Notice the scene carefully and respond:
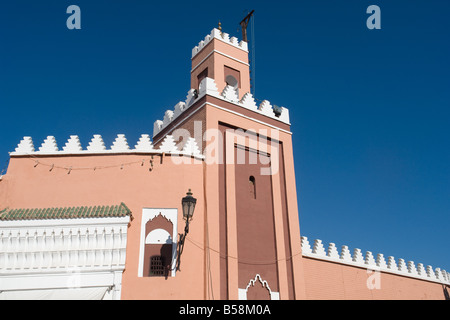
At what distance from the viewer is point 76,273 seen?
9805 mm

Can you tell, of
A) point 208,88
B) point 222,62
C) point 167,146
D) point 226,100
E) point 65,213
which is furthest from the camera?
point 222,62

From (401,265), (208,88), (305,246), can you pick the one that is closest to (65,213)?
(208,88)

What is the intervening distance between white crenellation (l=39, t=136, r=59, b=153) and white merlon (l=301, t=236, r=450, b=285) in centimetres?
762

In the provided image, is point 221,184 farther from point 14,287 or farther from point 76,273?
point 14,287

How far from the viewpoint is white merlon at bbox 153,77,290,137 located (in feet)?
43.4

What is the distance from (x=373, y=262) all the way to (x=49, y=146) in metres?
11.5

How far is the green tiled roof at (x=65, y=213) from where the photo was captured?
10.3 meters

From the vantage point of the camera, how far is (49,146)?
37.8 feet

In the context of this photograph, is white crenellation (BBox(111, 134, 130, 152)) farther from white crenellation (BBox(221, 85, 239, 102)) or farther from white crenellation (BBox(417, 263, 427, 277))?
white crenellation (BBox(417, 263, 427, 277))

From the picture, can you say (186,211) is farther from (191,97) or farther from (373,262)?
(373,262)
